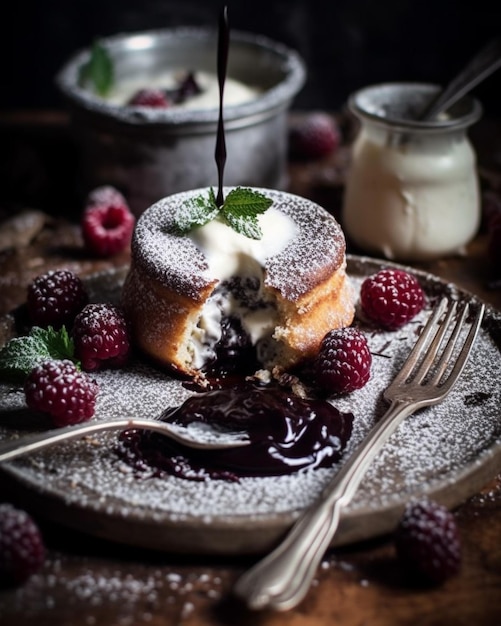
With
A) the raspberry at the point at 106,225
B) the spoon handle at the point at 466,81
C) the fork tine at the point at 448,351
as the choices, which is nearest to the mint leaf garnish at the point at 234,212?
the fork tine at the point at 448,351

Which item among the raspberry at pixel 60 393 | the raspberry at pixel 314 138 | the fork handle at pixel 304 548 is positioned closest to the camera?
the fork handle at pixel 304 548

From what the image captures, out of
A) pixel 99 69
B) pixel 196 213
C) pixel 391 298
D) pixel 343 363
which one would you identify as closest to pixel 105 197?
pixel 99 69

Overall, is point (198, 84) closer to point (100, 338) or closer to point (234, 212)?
point (234, 212)

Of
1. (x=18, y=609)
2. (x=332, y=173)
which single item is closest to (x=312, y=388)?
(x=18, y=609)

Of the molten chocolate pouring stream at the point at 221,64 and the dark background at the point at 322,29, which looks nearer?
the molten chocolate pouring stream at the point at 221,64

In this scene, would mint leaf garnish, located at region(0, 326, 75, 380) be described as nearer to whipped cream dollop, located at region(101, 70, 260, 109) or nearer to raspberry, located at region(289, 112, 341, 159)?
whipped cream dollop, located at region(101, 70, 260, 109)

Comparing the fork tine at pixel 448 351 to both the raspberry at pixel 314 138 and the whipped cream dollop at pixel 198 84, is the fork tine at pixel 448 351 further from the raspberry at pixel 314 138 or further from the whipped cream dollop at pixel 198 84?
the raspberry at pixel 314 138

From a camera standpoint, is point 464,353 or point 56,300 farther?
point 56,300
